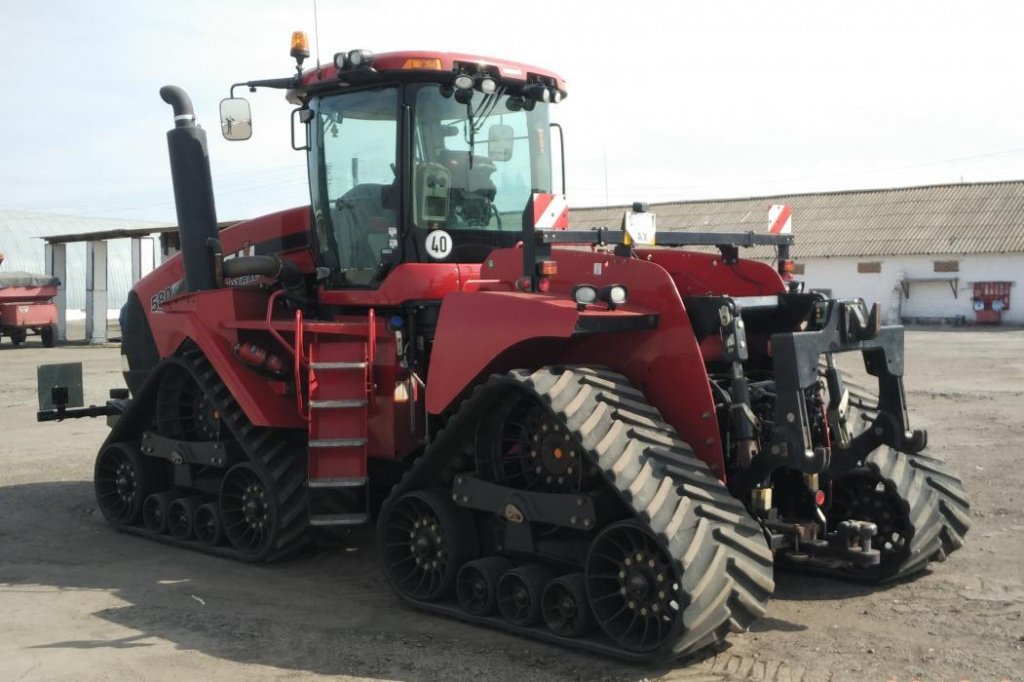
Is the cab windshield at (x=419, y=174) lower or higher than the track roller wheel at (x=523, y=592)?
higher

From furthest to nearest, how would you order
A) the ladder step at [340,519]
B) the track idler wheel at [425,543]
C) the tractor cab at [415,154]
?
the tractor cab at [415,154]
the ladder step at [340,519]
the track idler wheel at [425,543]

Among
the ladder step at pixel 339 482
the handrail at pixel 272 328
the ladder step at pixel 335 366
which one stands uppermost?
the handrail at pixel 272 328

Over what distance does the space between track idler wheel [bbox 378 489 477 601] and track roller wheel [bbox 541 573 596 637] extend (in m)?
0.67

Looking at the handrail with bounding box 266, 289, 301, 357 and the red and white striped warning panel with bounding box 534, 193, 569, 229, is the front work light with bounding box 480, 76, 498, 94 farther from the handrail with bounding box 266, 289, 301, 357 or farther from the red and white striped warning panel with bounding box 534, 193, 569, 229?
the handrail with bounding box 266, 289, 301, 357

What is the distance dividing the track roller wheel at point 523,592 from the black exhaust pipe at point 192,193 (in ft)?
11.9

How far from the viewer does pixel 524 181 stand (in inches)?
296

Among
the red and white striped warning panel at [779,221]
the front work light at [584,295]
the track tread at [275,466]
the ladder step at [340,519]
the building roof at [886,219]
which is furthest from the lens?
the building roof at [886,219]

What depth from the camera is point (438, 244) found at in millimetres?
7035

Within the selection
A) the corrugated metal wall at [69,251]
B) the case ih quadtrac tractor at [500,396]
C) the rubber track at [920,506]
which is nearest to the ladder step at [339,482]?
the case ih quadtrac tractor at [500,396]

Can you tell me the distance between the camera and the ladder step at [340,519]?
6758mm

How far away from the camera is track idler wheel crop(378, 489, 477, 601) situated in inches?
232

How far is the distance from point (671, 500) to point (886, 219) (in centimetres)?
3641

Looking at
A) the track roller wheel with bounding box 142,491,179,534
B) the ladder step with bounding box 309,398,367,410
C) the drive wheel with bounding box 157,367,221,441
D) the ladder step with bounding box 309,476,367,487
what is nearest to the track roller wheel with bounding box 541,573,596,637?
the ladder step with bounding box 309,476,367,487

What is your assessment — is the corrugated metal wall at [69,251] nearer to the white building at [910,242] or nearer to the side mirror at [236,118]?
the white building at [910,242]
